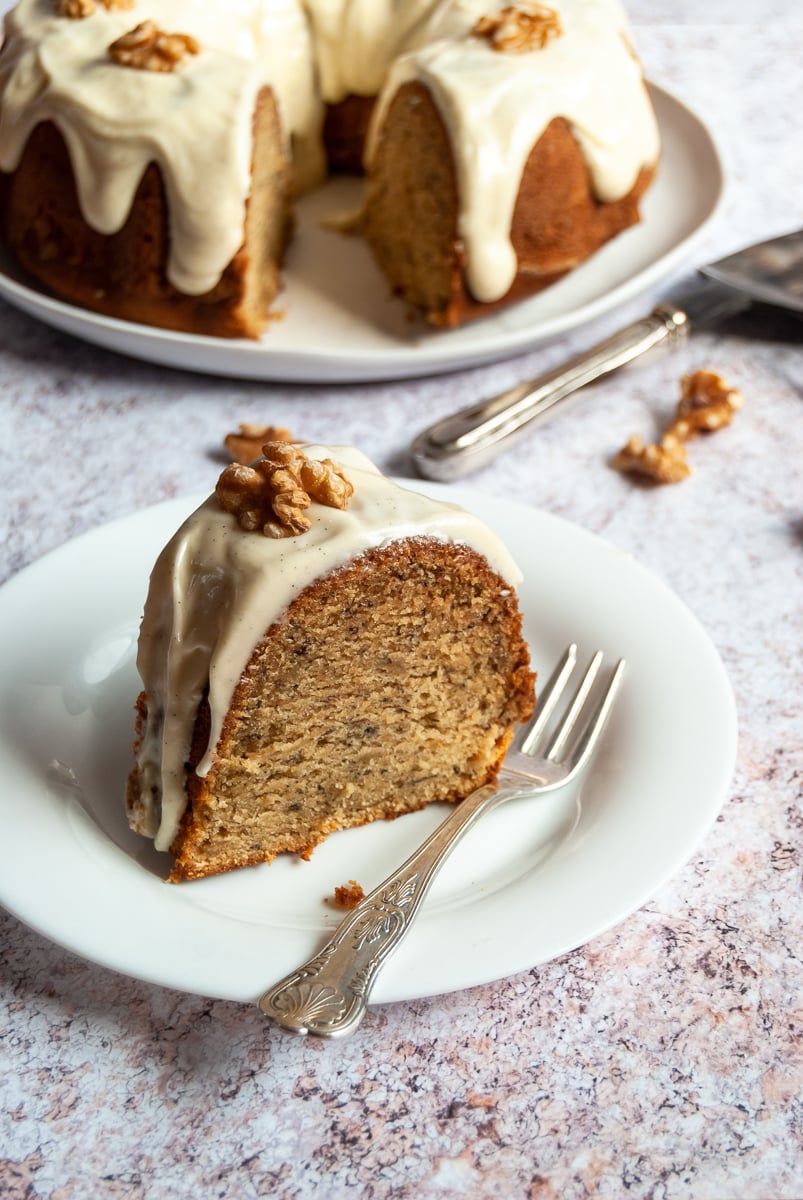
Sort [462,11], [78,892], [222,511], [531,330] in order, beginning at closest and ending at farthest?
1. [78,892]
2. [222,511]
3. [531,330]
4. [462,11]

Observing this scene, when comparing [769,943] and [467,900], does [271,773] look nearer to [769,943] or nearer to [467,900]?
[467,900]

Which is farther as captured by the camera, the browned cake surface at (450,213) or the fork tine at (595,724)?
the browned cake surface at (450,213)

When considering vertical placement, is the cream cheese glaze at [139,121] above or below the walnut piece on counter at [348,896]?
above

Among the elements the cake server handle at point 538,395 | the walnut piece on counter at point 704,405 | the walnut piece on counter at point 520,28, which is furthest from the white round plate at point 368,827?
the walnut piece on counter at point 520,28

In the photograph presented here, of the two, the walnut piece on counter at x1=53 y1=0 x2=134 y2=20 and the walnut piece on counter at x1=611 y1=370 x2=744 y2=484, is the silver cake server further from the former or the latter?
the walnut piece on counter at x1=53 y1=0 x2=134 y2=20

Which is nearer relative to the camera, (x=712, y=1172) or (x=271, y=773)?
(x=712, y=1172)

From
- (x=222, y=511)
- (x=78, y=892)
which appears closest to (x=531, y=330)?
(x=222, y=511)

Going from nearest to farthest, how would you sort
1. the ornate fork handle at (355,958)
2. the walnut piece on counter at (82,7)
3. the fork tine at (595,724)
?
the ornate fork handle at (355,958), the fork tine at (595,724), the walnut piece on counter at (82,7)

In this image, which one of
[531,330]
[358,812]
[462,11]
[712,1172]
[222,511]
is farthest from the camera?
[462,11]

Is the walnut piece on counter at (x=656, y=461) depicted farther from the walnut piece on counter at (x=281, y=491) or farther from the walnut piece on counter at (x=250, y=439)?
the walnut piece on counter at (x=281, y=491)
